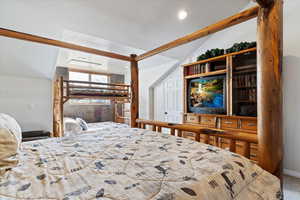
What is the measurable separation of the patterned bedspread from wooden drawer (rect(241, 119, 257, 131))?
1601 millimetres

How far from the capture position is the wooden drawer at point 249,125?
2205 mm

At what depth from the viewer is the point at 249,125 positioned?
2258 mm

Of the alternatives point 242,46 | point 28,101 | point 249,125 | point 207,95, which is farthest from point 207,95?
point 28,101

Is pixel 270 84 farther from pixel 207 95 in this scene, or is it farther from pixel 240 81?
pixel 207 95

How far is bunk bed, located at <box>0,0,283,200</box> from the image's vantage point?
570mm

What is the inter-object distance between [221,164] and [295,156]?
2249 millimetres

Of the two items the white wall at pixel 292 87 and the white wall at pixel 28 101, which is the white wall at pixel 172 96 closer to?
the white wall at pixel 292 87

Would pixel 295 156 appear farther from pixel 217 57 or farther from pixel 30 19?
pixel 30 19

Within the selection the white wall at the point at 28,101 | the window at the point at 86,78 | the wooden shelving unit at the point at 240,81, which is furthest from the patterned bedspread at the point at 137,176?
the window at the point at 86,78

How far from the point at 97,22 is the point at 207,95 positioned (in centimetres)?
224

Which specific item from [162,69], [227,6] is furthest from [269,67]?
[162,69]

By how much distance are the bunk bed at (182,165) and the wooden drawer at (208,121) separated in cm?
166

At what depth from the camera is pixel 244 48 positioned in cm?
236

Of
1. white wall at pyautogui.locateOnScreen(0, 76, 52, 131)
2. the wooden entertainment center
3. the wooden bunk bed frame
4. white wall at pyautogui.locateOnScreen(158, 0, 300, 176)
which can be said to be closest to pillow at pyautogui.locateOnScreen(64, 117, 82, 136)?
white wall at pyautogui.locateOnScreen(0, 76, 52, 131)
